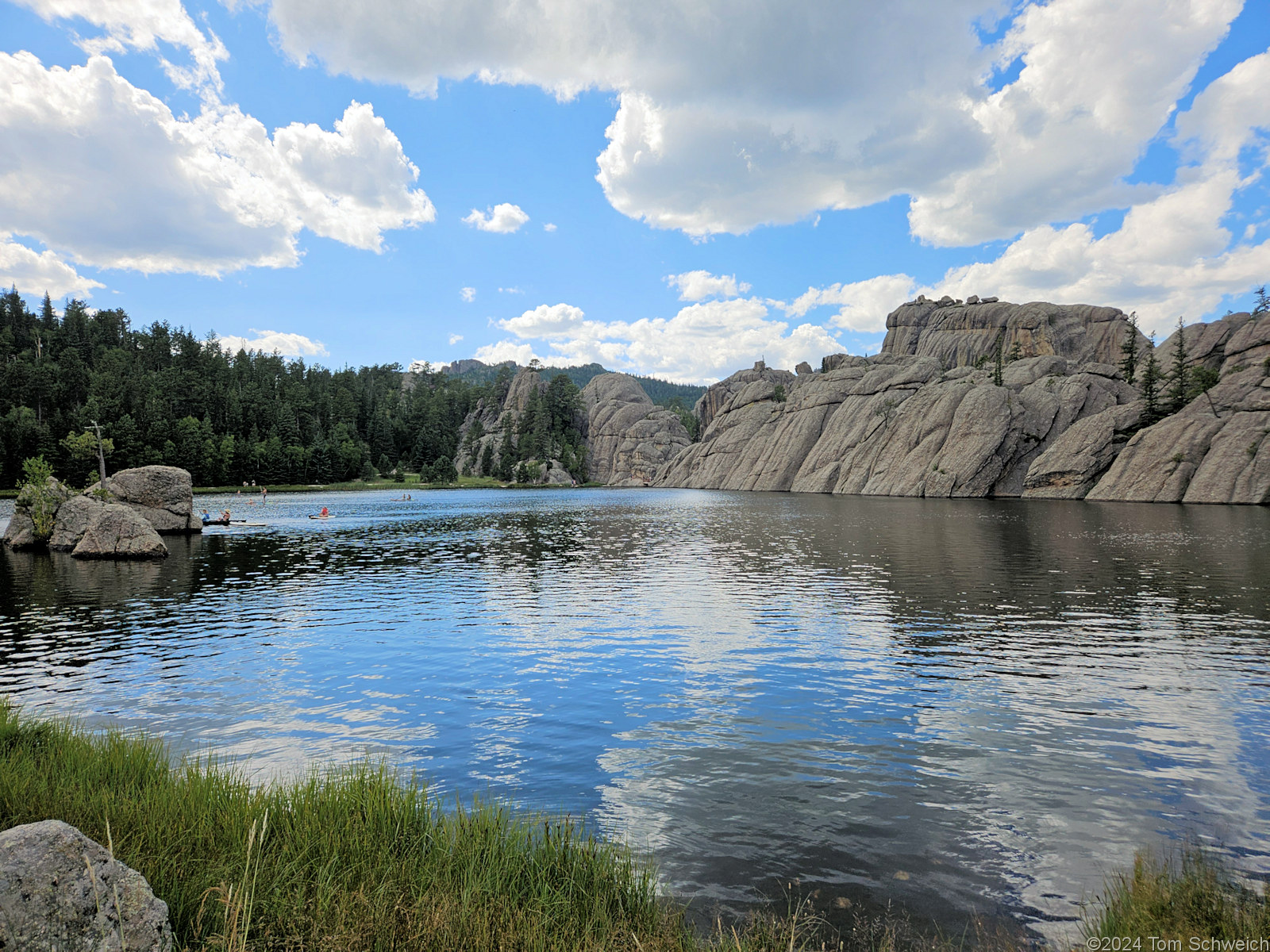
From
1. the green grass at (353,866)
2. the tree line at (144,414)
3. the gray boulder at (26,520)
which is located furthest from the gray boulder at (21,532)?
the tree line at (144,414)

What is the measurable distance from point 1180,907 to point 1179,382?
125 metres

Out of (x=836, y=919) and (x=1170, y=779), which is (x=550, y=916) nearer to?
(x=836, y=919)

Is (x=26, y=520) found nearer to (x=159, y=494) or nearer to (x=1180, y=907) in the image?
(x=159, y=494)

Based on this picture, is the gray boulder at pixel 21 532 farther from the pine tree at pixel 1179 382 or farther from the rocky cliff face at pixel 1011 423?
the pine tree at pixel 1179 382

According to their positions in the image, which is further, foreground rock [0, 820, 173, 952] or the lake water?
the lake water

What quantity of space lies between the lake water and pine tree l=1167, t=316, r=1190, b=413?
74.3 metres

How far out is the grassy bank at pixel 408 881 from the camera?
6418 mm

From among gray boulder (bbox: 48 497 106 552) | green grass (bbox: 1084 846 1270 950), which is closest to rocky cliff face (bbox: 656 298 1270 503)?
green grass (bbox: 1084 846 1270 950)

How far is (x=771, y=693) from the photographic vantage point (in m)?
17.3

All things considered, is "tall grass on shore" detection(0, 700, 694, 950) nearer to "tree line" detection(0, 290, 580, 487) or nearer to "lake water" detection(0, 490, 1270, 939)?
"lake water" detection(0, 490, 1270, 939)

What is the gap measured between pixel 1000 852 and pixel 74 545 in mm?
62106

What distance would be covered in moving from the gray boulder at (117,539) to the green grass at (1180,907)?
187 ft

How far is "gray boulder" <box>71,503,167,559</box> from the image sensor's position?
47.9m

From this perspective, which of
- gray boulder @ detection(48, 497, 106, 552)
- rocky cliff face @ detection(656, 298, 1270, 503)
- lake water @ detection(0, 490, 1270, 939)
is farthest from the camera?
rocky cliff face @ detection(656, 298, 1270, 503)
